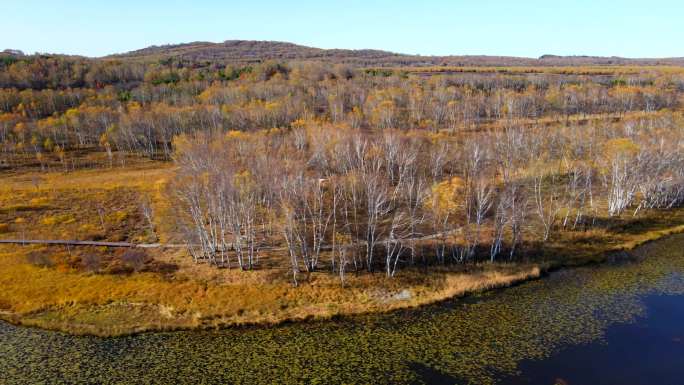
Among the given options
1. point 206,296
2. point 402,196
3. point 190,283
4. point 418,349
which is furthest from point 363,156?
point 418,349

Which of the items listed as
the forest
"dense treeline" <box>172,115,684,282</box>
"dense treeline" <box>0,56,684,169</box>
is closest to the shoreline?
the forest

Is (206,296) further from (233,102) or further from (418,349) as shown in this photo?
(233,102)

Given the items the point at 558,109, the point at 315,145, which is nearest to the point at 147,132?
the point at 315,145

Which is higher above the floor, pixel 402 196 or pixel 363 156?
pixel 363 156

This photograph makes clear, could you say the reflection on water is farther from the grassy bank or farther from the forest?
the forest

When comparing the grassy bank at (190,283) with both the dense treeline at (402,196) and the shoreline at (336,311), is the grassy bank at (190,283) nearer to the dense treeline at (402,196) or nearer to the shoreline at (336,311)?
the shoreline at (336,311)

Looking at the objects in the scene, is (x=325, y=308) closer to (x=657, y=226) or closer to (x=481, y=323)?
(x=481, y=323)

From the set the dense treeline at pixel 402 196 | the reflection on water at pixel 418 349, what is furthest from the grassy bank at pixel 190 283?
the dense treeline at pixel 402 196
